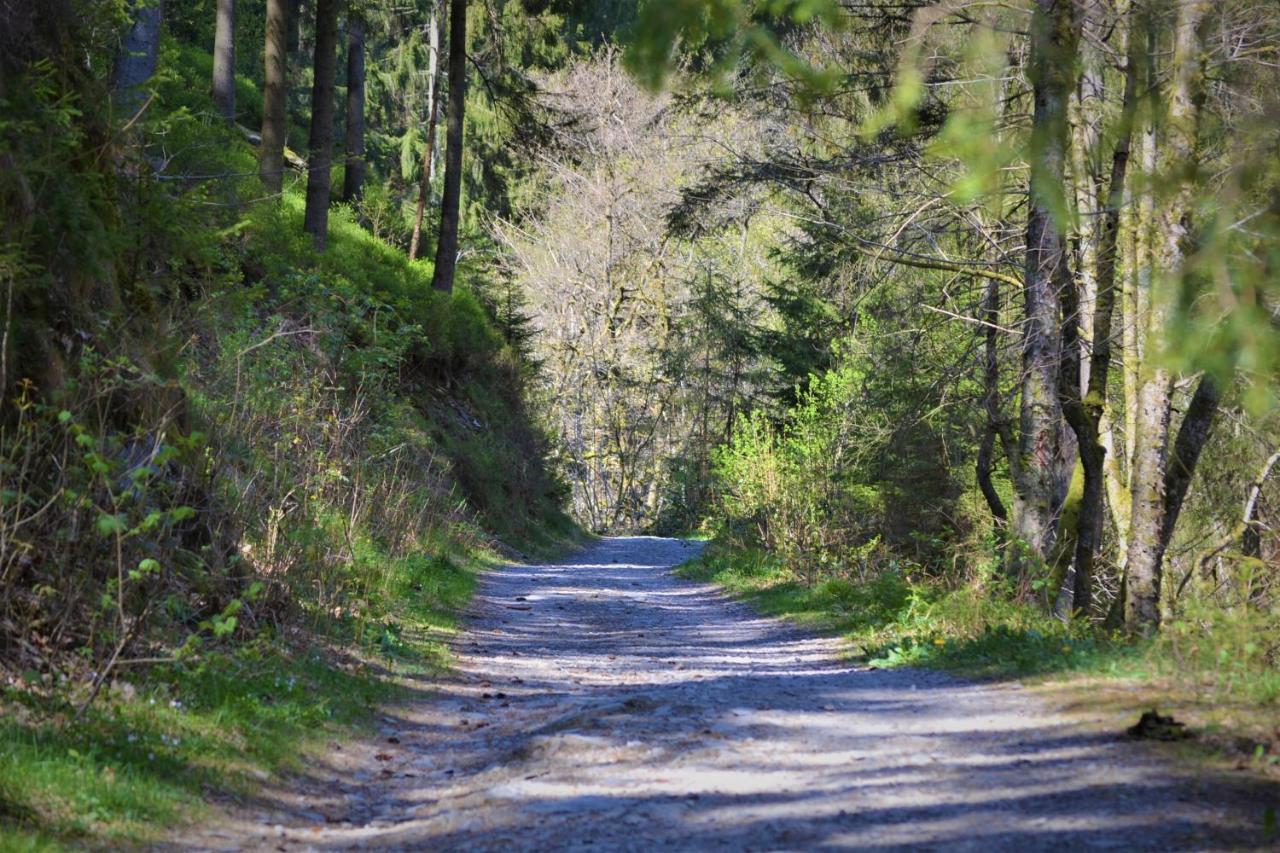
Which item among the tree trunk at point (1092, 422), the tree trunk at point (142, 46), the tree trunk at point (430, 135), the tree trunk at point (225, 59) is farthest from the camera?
the tree trunk at point (430, 135)

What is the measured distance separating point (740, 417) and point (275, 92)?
11.2m

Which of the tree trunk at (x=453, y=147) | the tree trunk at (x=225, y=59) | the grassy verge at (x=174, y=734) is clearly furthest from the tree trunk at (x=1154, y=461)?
the tree trunk at (x=225, y=59)

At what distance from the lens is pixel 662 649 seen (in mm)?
12312

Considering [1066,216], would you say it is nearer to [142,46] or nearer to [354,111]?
[142,46]

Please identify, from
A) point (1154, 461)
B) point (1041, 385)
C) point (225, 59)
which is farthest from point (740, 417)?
point (1154, 461)

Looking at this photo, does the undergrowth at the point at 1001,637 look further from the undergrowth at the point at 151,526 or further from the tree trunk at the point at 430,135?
the tree trunk at the point at 430,135

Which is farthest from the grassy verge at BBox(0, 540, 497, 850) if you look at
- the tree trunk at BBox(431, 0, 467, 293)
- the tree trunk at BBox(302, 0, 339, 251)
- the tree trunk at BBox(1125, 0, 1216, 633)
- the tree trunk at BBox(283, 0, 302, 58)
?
the tree trunk at BBox(283, 0, 302, 58)

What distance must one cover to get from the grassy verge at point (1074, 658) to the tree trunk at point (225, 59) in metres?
18.3

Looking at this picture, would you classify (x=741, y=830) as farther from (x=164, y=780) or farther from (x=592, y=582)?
(x=592, y=582)

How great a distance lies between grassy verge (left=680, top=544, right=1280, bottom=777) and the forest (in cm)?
4

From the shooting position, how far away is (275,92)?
80.1 feet

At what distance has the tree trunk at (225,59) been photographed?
84.7 ft

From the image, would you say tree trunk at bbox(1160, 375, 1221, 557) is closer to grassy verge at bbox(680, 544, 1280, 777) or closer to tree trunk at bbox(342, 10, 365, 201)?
grassy verge at bbox(680, 544, 1280, 777)

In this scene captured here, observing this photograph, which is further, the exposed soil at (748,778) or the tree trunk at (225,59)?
the tree trunk at (225,59)
